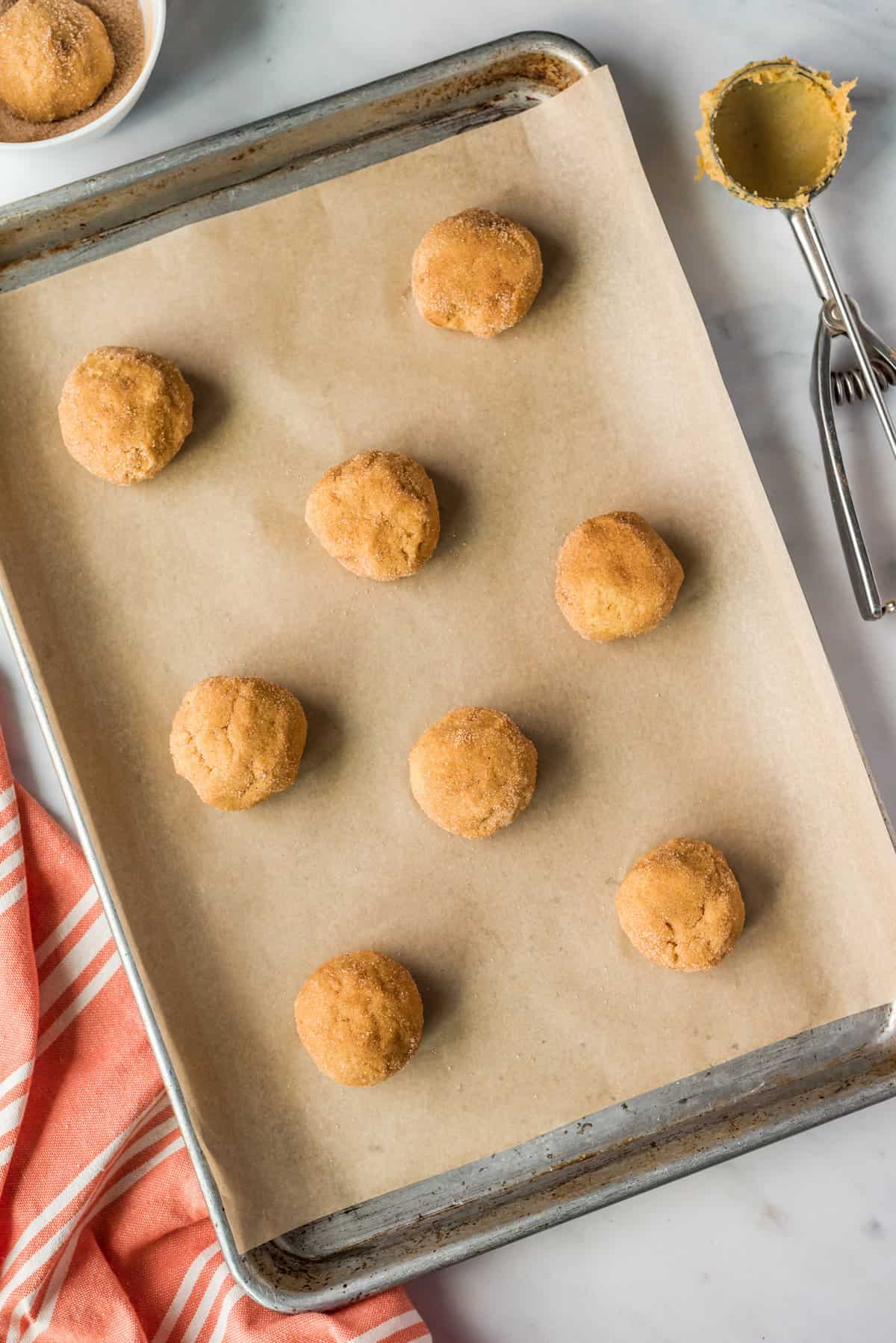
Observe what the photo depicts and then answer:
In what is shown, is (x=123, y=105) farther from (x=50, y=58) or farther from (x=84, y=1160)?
(x=84, y=1160)

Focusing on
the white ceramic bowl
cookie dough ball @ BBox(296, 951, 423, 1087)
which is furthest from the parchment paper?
the white ceramic bowl

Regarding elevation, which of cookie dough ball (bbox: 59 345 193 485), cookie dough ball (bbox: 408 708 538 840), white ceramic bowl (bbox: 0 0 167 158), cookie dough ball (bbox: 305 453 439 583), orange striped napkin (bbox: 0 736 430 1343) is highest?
white ceramic bowl (bbox: 0 0 167 158)

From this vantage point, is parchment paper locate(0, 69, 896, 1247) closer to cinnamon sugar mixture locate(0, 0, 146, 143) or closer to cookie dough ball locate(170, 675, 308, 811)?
cookie dough ball locate(170, 675, 308, 811)

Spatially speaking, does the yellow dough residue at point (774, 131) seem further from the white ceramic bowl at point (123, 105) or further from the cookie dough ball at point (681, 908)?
the cookie dough ball at point (681, 908)

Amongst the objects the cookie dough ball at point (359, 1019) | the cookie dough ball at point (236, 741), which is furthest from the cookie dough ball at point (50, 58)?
the cookie dough ball at point (359, 1019)

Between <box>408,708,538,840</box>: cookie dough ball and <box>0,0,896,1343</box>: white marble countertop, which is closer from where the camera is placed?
<box>408,708,538,840</box>: cookie dough ball

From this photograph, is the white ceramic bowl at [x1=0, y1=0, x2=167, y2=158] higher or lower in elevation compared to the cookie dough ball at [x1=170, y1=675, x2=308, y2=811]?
higher

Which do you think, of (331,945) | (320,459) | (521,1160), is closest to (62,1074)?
(331,945)
